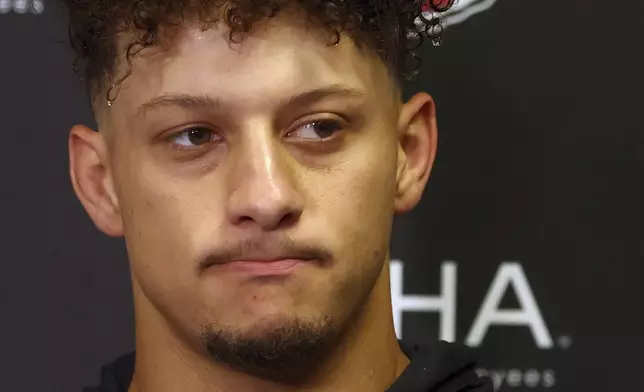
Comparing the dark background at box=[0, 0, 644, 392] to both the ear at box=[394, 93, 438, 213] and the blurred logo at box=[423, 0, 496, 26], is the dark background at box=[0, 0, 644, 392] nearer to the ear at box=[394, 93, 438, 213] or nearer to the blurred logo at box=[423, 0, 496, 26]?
the blurred logo at box=[423, 0, 496, 26]

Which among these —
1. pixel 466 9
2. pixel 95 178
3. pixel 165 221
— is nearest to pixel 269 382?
pixel 165 221

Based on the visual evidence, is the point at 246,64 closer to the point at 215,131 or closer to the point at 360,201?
the point at 215,131

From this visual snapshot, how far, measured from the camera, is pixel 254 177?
0.78 metres

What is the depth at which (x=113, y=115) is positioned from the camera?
0.87m

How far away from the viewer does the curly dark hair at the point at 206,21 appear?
31.8 inches

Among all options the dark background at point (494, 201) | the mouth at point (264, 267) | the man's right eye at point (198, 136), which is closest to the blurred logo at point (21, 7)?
the dark background at point (494, 201)

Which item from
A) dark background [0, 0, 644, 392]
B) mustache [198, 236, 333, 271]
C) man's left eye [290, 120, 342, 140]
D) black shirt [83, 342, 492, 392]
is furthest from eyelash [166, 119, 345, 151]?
dark background [0, 0, 644, 392]

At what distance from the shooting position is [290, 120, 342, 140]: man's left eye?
2.71ft

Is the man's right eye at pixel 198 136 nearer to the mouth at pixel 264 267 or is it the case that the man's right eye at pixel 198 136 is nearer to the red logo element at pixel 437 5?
the mouth at pixel 264 267

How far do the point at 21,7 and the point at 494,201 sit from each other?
0.75 metres

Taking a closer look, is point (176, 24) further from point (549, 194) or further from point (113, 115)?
point (549, 194)

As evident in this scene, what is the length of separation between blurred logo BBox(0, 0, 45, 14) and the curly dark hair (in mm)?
319

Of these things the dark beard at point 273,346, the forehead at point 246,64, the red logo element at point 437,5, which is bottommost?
the dark beard at point 273,346

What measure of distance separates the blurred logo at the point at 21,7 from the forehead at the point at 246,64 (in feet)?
1.53
